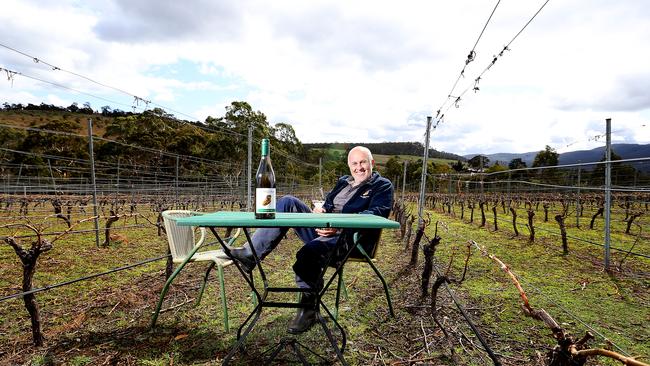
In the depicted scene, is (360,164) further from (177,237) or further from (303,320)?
(177,237)

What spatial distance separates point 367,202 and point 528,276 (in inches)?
94.6

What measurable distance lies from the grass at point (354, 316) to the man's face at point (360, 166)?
987mm

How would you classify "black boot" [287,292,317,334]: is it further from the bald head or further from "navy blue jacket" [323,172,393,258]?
the bald head

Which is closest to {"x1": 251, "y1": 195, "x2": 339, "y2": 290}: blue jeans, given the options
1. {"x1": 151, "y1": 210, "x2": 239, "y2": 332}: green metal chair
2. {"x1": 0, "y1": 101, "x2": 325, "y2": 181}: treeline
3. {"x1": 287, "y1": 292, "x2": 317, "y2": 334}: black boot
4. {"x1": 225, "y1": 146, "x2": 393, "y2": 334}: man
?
{"x1": 225, "y1": 146, "x2": 393, "y2": 334}: man

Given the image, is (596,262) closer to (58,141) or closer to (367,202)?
(367,202)

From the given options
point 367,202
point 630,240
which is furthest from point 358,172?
point 630,240

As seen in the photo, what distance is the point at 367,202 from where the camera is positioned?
2.41 m

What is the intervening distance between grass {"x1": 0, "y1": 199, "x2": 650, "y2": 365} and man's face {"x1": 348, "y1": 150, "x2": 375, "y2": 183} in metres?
0.99

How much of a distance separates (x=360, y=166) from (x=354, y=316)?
1.07 meters

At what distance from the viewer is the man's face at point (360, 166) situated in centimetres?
254

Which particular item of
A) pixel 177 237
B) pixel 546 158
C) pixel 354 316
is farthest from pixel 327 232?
pixel 546 158

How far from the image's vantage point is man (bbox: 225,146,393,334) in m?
2.04

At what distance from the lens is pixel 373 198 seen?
2.37 m

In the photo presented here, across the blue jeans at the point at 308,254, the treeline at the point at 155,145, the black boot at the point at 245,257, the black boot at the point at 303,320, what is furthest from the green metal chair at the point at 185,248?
the treeline at the point at 155,145
